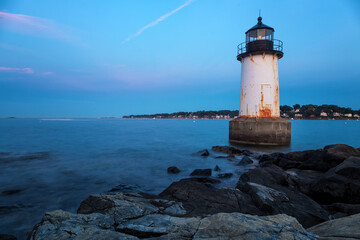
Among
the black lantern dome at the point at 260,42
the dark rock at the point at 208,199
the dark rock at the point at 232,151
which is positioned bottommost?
the dark rock at the point at 232,151

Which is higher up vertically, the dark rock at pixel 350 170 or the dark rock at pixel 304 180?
the dark rock at pixel 350 170

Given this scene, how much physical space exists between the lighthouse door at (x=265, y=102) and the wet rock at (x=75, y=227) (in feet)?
45.9

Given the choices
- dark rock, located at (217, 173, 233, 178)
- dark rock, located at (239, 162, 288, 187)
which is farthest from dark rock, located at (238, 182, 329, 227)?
dark rock, located at (217, 173, 233, 178)

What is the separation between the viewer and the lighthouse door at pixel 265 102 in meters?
14.7

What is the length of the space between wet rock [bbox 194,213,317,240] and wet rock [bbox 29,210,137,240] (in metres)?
0.84

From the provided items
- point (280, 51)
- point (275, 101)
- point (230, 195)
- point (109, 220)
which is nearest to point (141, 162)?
point (230, 195)

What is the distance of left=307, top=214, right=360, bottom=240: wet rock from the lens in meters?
1.97

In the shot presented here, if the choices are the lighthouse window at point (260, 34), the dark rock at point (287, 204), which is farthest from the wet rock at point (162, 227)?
the lighthouse window at point (260, 34)

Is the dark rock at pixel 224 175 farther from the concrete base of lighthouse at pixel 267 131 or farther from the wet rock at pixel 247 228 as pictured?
the concrete base of lighthouse at pixel 267 131

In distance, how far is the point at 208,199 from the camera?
3855mm

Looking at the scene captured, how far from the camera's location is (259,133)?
14.4m

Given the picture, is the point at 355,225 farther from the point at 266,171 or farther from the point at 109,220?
the point at 266,171

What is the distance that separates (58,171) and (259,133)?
12459mm

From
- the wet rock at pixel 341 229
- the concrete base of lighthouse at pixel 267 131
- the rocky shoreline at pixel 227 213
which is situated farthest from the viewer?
the concrete base of lighthouse at pixel 267 131
